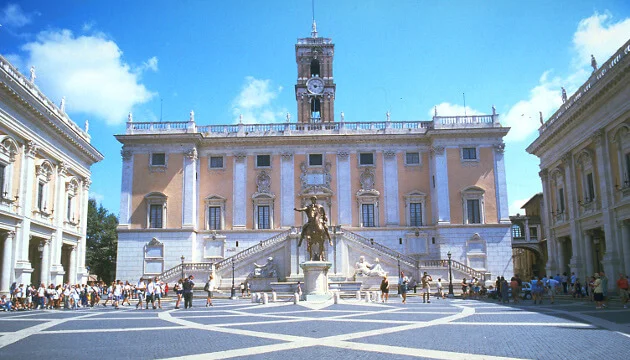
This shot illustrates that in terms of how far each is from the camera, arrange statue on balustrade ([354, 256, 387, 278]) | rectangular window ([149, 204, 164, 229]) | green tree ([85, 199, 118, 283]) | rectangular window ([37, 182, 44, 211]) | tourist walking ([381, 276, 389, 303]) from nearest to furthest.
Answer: tourist walking ([381, 276, 389, 303]) → rectangular window ([37, 182, 44, 211]) → statue on balustrade ([354, 256, 387, 278]) → rectangular window ([149, 204, 164, 229]) → green tree ([85, 199, 118, 283])

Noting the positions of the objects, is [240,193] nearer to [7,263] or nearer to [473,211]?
[473,211]

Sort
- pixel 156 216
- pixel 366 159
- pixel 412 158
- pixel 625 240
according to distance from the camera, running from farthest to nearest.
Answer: pixel 412 158
pixel 366 159
pixel 156 216
pixel 625 240

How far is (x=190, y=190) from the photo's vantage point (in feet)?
148

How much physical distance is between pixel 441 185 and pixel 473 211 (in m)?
3.34

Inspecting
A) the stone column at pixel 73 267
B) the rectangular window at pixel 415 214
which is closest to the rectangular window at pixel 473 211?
the rectangular window at pixel 415 214

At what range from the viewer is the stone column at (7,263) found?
27.4 metres

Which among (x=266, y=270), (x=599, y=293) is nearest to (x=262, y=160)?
(x=266, y=270)

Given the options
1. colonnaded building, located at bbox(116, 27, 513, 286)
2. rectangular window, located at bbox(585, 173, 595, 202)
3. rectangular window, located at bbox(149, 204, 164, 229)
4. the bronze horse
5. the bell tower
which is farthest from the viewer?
the bell tower

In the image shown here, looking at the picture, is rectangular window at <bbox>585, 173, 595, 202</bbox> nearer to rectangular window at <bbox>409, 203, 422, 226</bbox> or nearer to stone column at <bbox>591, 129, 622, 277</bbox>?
stone column at <bbox>591, 129, 622, 277</bbox>

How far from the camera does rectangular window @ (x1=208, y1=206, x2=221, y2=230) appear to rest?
45.9 m

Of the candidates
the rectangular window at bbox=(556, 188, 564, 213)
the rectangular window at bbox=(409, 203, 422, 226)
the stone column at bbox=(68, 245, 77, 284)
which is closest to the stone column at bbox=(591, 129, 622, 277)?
the rectangular window at bbox=(556, 188, 564, 213)

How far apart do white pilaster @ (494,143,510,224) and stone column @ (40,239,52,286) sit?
32848mm

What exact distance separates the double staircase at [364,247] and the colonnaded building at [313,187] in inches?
88.6

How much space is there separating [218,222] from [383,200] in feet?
44.9
